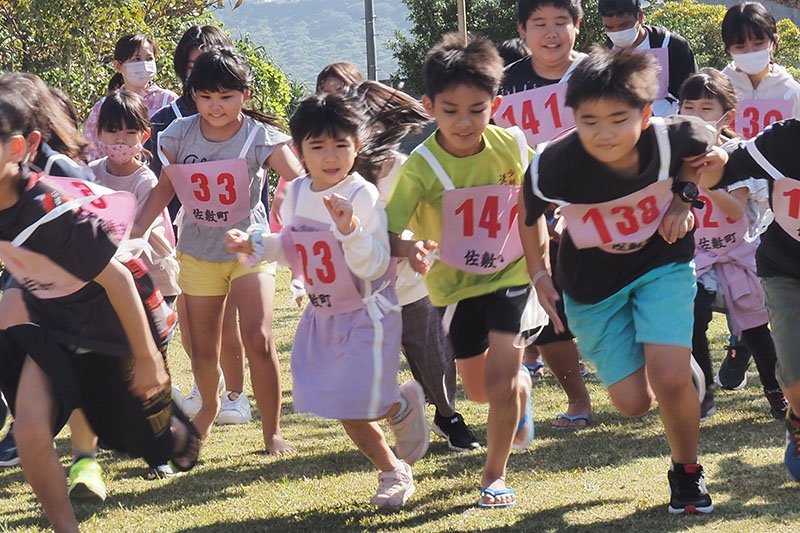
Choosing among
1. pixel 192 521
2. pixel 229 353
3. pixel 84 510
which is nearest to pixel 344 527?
pixel 192 521

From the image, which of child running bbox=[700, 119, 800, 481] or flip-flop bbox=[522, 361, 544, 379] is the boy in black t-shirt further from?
flip-flop bbox=[522, 361, 544, 379]

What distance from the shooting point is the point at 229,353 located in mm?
6508

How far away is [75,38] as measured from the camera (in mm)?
11852

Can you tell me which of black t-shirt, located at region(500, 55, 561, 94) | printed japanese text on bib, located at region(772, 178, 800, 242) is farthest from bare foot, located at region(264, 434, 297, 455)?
printed japanese text on bib, located at region(772, 178, 800, 242)

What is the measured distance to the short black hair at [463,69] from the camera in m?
4.58

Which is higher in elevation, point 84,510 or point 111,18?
point 111,18

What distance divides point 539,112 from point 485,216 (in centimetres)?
146

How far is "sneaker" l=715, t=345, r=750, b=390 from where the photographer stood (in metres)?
6.67

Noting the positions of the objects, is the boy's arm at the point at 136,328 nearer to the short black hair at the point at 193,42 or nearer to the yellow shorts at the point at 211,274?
the yellow shorts at the point at 211,274

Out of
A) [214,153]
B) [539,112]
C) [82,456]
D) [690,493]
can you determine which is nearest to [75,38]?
[214,153]

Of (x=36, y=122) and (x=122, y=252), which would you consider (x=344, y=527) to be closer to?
(x=122, y=252)

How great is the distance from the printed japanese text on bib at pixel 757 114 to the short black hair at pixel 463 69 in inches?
92.9

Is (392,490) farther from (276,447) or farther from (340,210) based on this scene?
(276,447)

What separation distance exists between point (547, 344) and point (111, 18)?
7472mm
